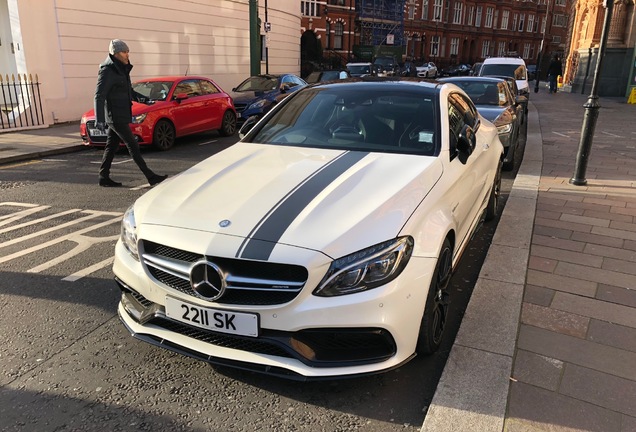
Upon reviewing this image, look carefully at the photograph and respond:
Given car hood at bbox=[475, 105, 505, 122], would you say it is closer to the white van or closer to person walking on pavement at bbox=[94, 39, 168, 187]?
person walking on pavement at bbox=[94, 39, 168, 187]

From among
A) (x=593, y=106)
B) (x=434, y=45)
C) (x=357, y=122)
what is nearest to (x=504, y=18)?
(x=434, y=45)

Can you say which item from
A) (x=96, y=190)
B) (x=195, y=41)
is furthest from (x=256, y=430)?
(x=195, y=41)

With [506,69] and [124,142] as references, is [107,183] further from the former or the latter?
[506,69]

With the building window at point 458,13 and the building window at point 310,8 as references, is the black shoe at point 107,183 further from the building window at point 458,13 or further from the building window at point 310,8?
the building window at point 458,13

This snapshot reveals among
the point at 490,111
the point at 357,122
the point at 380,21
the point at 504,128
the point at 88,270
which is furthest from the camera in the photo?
the point at 380,21

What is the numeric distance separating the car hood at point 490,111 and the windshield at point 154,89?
6.49 metres

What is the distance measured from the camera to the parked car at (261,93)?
13348mm

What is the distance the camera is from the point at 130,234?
9.70 feet

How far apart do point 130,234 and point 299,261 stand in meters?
1.19

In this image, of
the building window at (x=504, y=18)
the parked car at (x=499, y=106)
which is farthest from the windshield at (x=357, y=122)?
the building window at (x=504, y=18)

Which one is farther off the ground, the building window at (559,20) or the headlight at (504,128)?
the building window at (559,20)

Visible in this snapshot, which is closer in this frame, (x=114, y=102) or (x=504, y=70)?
(x=114, y=102)

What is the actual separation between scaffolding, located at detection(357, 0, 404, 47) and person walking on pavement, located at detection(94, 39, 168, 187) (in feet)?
149

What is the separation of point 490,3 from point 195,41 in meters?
58.1
